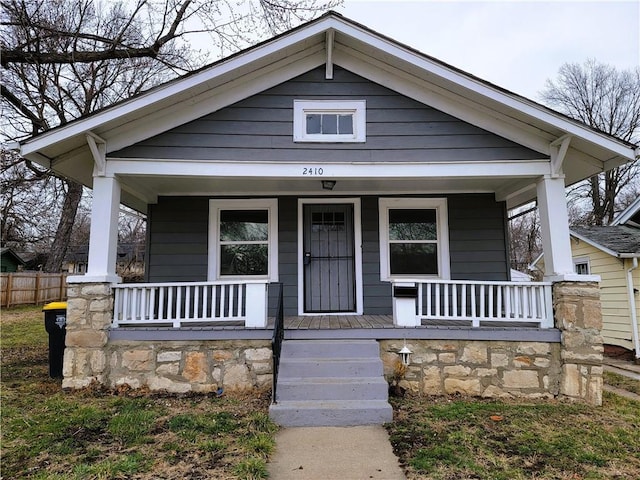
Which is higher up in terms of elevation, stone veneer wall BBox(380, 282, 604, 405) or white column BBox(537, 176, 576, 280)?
white column BBox(537, 176, 576, 280)

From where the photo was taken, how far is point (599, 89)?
67.9 ft

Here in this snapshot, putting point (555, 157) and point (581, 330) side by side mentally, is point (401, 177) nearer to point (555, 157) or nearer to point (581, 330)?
point (555, 157)

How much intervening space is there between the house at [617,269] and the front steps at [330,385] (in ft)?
25.2

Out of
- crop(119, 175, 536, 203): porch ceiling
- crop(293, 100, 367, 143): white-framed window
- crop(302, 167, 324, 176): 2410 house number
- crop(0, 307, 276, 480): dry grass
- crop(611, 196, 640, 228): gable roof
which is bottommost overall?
crop(0, 307, 276, 480): dry grass

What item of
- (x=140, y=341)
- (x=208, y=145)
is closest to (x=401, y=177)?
(x=208, y=145)

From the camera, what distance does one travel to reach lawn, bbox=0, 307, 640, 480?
284 cm

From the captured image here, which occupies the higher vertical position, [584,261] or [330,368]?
[584,261]

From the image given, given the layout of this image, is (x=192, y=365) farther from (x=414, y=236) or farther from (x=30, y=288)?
(x=30, y=288)

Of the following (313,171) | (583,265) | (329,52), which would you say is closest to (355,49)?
(329,52)

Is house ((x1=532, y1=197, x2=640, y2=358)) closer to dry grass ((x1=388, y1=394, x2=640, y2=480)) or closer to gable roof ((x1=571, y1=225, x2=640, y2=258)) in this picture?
gable roof ((x1=571, y1=225, x2=640, y2=258))

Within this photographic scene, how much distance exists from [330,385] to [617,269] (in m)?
8.76

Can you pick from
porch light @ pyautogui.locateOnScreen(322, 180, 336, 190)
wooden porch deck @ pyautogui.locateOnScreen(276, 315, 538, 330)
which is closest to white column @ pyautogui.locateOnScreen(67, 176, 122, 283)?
wooden porch deck @ pyautogui.locateOnScreen(276, 315, 538, 330)

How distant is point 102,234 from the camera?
15.4 ft

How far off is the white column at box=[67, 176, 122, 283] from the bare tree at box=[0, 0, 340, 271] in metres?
6.38
